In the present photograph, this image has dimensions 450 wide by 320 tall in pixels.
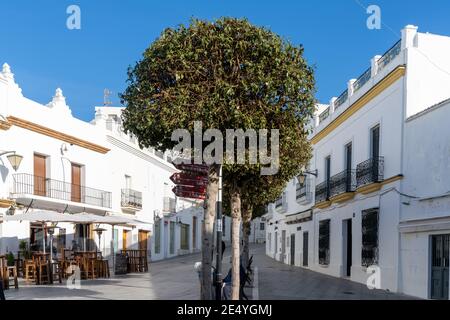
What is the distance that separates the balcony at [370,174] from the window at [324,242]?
5496 millimetres

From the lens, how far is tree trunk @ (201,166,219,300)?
32.0 feet

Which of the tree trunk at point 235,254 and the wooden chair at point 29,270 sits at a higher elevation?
the tree trunk at point 235,254

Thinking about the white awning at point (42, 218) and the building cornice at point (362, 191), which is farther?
the white awning at point (42, 218)

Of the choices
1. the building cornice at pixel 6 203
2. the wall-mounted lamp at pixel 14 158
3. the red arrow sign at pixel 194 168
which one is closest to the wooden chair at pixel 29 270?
the building cornice at pixel 6 203

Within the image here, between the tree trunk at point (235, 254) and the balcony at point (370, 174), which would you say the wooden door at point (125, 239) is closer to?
the balcony at point (370, 174)

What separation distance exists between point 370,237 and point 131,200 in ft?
49.7

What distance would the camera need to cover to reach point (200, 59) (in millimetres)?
9164

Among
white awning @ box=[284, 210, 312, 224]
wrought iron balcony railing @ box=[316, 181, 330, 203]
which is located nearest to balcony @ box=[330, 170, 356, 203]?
wrought iron balcony railing @ box=[316, 181, 330, 203]

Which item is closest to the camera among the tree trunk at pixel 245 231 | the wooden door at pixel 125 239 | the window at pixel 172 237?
the tree trunk at pixel 245 231

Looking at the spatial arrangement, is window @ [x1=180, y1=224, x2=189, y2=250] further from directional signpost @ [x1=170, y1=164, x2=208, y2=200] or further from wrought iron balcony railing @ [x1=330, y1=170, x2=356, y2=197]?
directional signpost @ [x1=170, y1=164, x2=208, y2=200]

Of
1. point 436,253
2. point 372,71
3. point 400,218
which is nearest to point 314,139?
point 372,71

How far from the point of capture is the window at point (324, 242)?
2369cm

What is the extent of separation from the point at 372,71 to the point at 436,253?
7.35 m
